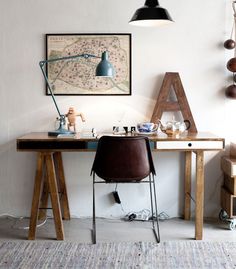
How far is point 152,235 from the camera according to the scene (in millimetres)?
3656

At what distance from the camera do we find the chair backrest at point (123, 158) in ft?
11.0

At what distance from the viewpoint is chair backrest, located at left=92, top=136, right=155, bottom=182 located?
3359 millimetres

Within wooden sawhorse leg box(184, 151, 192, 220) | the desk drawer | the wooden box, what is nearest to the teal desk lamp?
the desk drawer

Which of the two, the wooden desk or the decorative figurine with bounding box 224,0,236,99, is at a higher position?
the decorative figurine with bounding box 224,0,236,99

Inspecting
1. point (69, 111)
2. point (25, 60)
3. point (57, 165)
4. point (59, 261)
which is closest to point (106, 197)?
point (57, 165)

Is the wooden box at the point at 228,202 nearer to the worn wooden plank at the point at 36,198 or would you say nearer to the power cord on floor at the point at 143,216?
the power cord on floor at the point at 143,216

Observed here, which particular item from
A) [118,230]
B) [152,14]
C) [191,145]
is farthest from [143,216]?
[152,14]

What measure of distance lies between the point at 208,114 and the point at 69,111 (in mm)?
1248

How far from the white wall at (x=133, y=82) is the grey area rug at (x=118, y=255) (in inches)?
32.2

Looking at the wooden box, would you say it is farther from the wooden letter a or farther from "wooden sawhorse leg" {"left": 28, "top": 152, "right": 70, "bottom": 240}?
"wooden sawhorse leg" {"left": 28, "top": 152, "right": 70, "bottom": 240}

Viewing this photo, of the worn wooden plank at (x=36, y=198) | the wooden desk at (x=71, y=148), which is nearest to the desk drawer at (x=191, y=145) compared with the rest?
the wooden desk at (x=71, y=148)

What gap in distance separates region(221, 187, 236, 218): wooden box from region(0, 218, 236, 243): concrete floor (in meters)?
0.14

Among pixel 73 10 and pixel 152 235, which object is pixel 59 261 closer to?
pixel 152 235

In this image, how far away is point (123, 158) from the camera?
3.38 m
